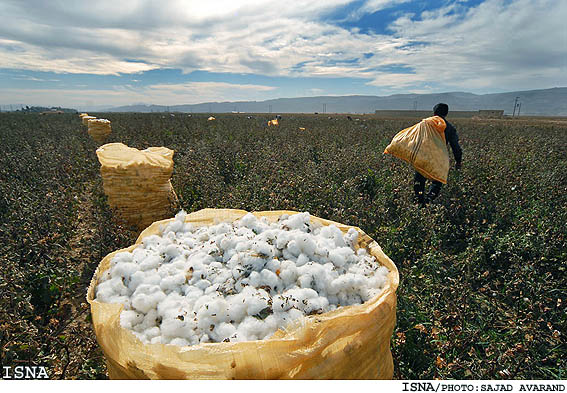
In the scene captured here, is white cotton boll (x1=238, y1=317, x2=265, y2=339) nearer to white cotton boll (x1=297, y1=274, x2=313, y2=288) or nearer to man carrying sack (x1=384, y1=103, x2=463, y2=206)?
white cotton boll (x1=297, y1=274, x2=313, y2=288)

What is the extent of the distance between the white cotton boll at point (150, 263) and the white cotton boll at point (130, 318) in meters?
0.39

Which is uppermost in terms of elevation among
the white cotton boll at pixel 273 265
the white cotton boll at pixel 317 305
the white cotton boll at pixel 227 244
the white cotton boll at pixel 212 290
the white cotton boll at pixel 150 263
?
the white cotton boll at pixel 227 244

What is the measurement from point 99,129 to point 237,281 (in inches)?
513

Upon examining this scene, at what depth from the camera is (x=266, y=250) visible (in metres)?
2.00

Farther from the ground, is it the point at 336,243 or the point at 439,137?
the point at 439,137

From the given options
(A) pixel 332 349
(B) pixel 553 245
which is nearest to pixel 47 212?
(A) pixel 332 349

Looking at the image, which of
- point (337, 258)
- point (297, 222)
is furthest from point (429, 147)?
point (337, 258)

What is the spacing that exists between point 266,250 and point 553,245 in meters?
3.21

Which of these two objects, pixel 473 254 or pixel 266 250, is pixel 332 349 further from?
pixel 473 254

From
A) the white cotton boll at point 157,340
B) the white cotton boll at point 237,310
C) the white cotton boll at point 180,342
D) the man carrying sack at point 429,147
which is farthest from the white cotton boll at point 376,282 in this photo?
the man carrying sack at point 429,147

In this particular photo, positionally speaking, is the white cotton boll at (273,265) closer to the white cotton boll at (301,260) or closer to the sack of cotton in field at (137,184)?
the white cotton boll at (301,260)

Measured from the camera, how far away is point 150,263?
2070mm

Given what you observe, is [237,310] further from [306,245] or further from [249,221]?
[249,221]

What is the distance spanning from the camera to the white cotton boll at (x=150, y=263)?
2.06m
